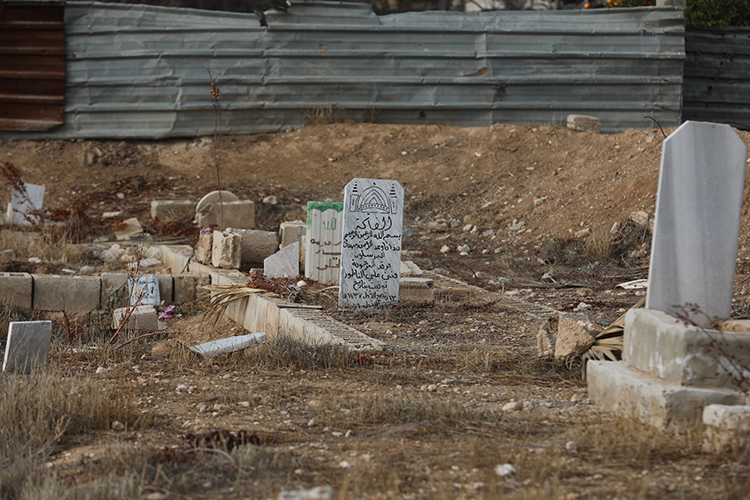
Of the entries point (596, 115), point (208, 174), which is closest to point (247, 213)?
point (208, 174)

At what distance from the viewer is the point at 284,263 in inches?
322

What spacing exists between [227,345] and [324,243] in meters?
2.71

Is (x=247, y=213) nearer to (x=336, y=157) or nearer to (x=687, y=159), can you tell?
(x=336, y=157)

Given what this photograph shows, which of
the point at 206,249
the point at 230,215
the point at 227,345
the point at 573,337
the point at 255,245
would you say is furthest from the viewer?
the point at 230,215

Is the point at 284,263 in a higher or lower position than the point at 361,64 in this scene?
lower

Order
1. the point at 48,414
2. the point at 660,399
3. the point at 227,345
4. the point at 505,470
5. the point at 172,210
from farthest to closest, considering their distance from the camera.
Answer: the point at 172,210 < the point at 227,345 < the point at 48,414 < the point at 660,399 < the point at 505,470

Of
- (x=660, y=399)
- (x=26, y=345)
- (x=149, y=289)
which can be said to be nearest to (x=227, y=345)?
(x=26, y=345)

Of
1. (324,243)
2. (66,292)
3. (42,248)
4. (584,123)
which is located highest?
(584,123)

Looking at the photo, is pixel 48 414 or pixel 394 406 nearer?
pixel 48 414

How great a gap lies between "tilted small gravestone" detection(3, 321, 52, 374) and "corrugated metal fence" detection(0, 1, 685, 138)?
10361 millimetres

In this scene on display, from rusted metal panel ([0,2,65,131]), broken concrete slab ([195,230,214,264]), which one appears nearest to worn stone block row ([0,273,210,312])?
broken concrete slab ([195,230,214,264])

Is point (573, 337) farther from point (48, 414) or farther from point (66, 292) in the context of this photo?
point (66, 292)

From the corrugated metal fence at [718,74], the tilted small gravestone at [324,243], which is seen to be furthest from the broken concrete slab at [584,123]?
the tilted small gravestone at [324,243]

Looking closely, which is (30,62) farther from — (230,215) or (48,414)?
(48,414)
